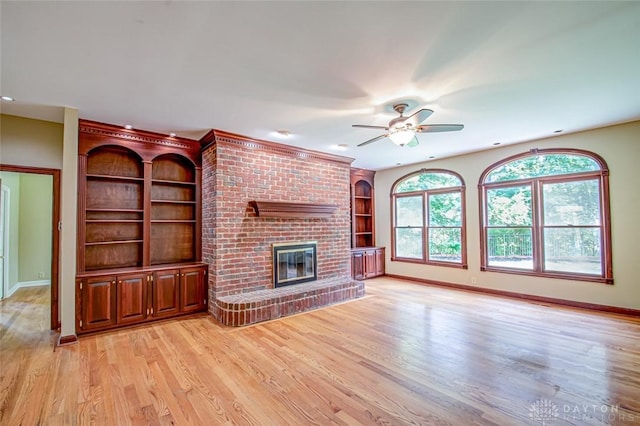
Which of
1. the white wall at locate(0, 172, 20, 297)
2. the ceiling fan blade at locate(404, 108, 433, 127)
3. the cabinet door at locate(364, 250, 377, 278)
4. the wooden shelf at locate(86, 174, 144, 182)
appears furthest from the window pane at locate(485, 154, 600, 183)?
the white wall at locate(0, 172, 20, 297)

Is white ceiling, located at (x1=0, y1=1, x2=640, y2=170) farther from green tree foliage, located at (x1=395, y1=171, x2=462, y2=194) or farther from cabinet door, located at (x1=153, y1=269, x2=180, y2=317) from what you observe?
green tree foliage, located at (x1=395, y1=171, x2=462, y2=194)

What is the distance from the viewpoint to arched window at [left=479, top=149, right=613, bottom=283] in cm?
462

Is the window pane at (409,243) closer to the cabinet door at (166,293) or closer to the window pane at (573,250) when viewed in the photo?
the window pane at (573,250)

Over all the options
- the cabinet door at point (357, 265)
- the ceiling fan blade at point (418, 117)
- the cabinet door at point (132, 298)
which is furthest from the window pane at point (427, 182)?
the cabinet door at point (132, 298)

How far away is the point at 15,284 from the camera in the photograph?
600 cm

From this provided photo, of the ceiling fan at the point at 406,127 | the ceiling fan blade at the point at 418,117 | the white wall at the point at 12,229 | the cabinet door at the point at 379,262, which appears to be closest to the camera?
the ceiling fan blade at the point at 418,117

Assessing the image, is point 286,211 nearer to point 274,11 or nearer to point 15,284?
point 274,11

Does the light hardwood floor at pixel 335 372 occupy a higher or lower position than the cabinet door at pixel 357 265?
lower

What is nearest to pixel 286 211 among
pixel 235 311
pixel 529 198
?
pixel 235 311

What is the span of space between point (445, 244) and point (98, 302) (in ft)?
20.3

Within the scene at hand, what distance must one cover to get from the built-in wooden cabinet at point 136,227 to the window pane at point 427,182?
4.73 metres

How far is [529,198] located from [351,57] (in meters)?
4.57

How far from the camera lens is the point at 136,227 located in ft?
15.0

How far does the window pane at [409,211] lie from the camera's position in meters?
7.02
